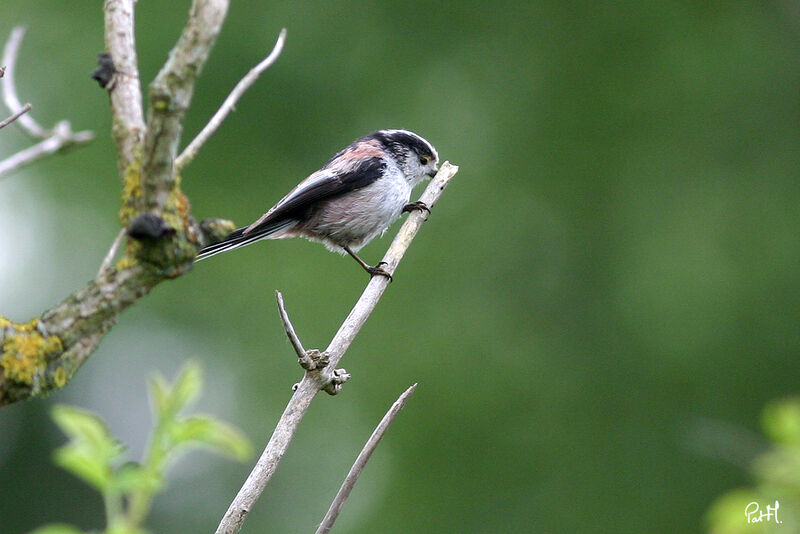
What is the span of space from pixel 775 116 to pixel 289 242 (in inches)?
286

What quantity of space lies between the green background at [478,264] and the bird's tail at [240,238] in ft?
15.9

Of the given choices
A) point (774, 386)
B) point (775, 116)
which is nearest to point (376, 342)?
point (774, 386)

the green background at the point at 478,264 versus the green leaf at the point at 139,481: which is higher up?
the green background at the point at 478,264

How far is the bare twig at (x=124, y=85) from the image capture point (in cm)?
185

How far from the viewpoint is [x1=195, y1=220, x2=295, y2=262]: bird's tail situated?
17.4ft

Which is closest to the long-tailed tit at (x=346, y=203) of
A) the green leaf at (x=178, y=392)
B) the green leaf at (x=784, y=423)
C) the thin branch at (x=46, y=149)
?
the thin branch at (x=46, y=149)

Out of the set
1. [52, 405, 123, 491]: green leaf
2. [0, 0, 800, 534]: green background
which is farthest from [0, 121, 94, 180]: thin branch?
[0, 0, 800, 534]: green background

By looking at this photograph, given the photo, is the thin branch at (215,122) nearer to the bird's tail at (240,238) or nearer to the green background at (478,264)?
the bird's tail at (240,238)

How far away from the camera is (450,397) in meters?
11.6

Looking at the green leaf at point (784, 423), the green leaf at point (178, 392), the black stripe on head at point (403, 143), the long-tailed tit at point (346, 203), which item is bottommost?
the green leaf at point (178, 392)

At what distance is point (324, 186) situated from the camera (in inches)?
249

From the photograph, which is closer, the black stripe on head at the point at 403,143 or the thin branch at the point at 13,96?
the thin branch at the point at 13,96

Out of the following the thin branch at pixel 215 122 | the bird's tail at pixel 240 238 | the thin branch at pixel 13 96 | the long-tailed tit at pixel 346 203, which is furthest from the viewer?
the long-tailed tit at pixel 346 203

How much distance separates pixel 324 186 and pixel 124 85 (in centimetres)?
437
